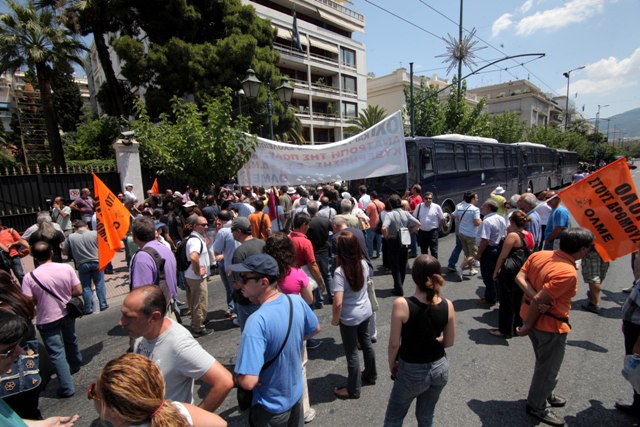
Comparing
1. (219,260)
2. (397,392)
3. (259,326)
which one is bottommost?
(397,392)

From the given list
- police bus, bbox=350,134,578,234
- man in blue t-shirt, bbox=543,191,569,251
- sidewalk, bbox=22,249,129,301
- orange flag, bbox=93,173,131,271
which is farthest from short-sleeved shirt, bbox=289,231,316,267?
police bus, bbox=350,134,578,234

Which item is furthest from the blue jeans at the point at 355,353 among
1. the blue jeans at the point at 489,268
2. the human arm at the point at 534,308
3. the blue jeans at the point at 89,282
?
the blue jeans at the point at 89,282

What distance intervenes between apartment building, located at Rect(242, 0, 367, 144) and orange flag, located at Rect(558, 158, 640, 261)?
3084 centimetres

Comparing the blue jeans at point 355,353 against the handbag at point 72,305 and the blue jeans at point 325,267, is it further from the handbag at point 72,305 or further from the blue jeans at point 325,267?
the handbag at point 72,305

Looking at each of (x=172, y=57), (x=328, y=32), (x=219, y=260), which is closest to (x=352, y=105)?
(x=328, y=32)

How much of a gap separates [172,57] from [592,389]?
65.9 ft

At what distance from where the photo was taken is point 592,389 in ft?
11.0

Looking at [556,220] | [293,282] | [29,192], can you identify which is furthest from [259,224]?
[29,192]

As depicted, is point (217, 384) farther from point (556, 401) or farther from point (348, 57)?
point (348, 57)

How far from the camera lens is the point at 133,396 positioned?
4.19 feet

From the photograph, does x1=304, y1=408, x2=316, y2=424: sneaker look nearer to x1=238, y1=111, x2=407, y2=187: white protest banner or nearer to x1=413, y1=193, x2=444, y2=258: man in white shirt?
x1=413, y1=193, x2=444, y2=258: man in white shirt

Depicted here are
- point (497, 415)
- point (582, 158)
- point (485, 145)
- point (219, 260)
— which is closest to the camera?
point (497, 415)

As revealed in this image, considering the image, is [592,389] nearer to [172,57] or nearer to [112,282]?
[112,282]

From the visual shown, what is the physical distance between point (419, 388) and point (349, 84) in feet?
132
